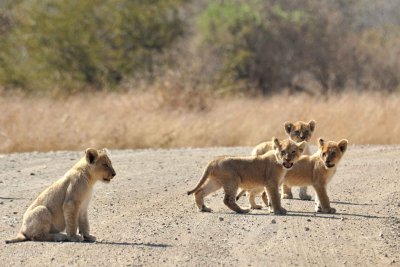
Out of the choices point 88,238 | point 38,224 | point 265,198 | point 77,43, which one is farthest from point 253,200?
point 77,43

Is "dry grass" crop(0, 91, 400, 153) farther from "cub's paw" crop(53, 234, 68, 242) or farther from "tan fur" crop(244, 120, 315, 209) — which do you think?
"cub's paw" crop(53, 234, 68, 242)

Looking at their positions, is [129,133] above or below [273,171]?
below

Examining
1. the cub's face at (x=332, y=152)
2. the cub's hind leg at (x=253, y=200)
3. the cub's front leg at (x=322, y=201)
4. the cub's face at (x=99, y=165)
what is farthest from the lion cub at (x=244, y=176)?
the cub's face at (x=99, y=165)

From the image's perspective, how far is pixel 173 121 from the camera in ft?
88.1

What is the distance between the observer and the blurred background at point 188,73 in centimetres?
2594

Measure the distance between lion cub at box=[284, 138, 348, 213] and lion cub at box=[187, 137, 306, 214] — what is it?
1.67ft

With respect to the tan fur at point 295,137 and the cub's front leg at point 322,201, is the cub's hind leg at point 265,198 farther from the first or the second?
the cub's front leg at point 322,201

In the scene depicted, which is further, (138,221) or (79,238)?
(138,221)

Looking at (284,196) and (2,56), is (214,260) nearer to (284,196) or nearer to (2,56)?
(284,196)

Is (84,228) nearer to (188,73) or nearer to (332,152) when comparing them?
(332,152)

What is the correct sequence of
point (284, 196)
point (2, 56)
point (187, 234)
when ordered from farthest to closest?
point (2, 56)
point (284, 196)
point (187, 234)

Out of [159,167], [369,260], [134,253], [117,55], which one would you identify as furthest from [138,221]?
[117,55]

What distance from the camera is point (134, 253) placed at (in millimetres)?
10859

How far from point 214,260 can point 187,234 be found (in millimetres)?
1488
